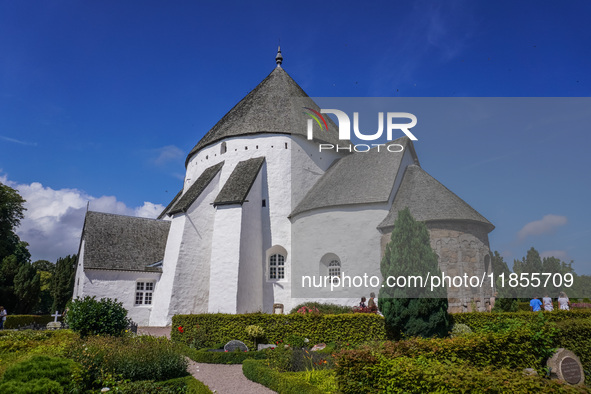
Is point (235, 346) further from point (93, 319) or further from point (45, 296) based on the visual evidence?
point (45, 296)

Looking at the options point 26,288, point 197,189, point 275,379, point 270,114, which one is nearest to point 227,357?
point 275,379

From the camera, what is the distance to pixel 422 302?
12102 mm

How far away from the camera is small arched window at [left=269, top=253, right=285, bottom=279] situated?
74.5ft

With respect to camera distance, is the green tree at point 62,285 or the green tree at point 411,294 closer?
the green tree at point 411,294

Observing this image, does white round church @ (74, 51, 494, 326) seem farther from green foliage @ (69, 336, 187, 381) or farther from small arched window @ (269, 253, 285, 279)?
green foliage @ (69, 336, 187, 381)

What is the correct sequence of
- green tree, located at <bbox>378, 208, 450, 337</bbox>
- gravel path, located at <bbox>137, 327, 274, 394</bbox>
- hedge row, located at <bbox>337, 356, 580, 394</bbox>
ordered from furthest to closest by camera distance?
green tree, located at <bbox>378, 208, 450, 337</bbox>, gravel path, located at <bbox>137, 327, 274, 394</bbox>, hedge row, located at <bbox>337, 356, 580, 394</bbox>

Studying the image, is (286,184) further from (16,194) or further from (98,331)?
(16,194)

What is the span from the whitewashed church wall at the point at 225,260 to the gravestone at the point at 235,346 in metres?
6.18

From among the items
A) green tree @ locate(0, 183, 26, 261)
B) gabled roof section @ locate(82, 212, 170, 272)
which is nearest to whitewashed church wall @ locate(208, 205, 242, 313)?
gabled roof section @ locate(82, 212, 170, 272)

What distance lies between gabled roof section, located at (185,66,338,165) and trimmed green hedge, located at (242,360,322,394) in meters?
16.3

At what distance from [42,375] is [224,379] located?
417 centimetres

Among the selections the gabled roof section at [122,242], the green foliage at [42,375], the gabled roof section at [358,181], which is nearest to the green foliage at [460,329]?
the gabled roof section at [358,181]

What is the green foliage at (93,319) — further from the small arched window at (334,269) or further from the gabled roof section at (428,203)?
the gabled roof section at (428,203)

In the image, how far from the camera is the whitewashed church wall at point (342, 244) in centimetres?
1977
